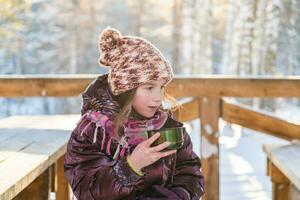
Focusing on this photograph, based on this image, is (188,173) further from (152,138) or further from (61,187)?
(61,187)

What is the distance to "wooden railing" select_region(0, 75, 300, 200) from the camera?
11.1 ft

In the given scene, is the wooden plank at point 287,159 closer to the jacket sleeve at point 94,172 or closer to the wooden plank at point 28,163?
the jacket sleeve at point 94,172

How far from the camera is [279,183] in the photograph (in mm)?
2922

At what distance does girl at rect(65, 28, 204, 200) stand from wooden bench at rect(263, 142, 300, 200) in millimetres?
523

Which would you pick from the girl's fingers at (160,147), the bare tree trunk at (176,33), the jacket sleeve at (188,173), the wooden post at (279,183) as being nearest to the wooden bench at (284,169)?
the wooden post at (279,183)

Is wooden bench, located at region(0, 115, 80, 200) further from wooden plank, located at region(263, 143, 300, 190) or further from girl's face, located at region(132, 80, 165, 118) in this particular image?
wooden plank, located at region(263, 143, 300, 190)

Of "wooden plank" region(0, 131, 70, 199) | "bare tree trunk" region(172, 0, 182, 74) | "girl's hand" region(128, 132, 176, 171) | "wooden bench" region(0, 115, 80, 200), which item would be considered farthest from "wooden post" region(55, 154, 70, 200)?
"bare tree trunk" region(172, 0, 182, 74)

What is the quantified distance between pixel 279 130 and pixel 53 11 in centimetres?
2266

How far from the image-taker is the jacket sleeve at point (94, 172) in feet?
5.64

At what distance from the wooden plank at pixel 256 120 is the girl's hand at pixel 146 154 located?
1756mm

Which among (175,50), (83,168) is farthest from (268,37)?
(83,168)

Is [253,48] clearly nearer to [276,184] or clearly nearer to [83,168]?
[276,184]

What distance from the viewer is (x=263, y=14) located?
13.9m

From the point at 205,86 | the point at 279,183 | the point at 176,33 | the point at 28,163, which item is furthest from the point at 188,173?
the point at 176,33
